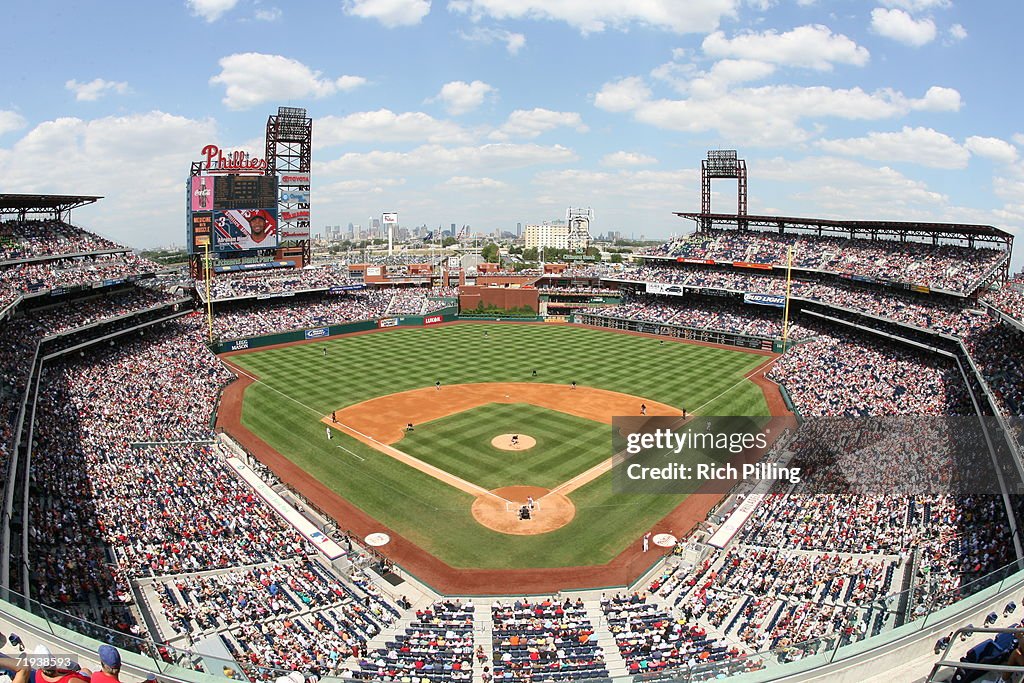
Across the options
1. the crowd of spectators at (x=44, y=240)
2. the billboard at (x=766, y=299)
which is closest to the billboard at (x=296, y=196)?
the crowd of spectators at (x=44, y=240)

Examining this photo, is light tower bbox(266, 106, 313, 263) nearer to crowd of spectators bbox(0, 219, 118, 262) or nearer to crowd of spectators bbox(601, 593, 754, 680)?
crowd of spectators bbox(0, 219, 118, 262)

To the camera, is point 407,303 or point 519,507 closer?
point 519,507

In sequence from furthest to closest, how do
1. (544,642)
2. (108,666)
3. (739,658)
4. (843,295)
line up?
(843,295) → (544,642) → (739,658) → (108,666)

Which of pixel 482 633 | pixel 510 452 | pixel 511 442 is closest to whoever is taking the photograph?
pixel 482 633

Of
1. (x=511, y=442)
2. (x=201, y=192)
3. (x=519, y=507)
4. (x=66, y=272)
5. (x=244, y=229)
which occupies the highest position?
(x=201, y=192)

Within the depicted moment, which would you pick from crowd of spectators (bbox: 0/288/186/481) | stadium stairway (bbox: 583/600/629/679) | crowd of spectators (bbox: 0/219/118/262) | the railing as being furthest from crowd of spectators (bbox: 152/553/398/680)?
crowd of spectators (bbox: 0/219/118/262)

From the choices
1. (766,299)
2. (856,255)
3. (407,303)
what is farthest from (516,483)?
(407,303)

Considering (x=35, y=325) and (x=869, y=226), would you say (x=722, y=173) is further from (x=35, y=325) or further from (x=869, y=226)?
(x=35, y=325)

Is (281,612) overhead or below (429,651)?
below
